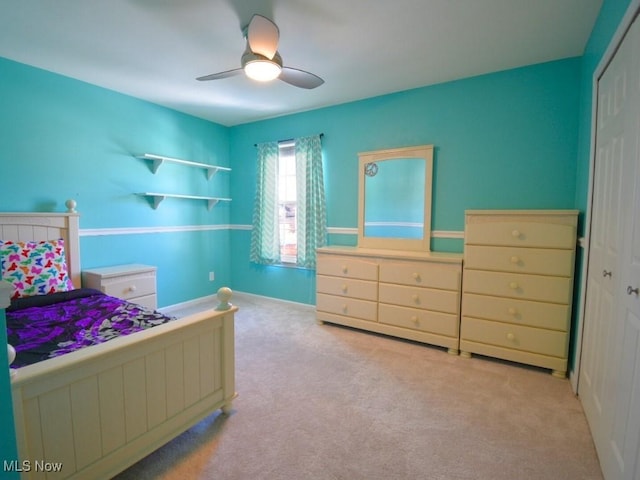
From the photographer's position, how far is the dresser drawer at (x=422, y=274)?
8.89 ft

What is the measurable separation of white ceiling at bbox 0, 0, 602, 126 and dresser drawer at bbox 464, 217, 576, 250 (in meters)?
1.33

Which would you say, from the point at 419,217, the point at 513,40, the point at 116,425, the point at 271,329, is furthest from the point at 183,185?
the point at 513,40

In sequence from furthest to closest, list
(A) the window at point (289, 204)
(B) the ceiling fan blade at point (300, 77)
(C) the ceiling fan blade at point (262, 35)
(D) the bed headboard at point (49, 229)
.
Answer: (A) the window at point (289, 204), (D) the bed headboard at point (49, 229), (B) the ceiling fan blade at point (300, 77), (C) the ceiling fan blade at point (262, 35)

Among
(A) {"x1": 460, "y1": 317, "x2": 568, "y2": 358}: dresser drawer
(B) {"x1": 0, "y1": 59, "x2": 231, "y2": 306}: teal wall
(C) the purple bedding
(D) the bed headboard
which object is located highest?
(B) {"x1": 0, "y1": 59, "x2": 231, "y2": 306}: teal wall

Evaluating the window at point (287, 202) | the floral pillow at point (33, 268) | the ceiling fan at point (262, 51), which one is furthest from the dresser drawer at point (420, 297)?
the floral pillow at point (33, 268)

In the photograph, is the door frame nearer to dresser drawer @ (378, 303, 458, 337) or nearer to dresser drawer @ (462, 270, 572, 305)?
dresser drawer @ (462, 270, 572, 305)

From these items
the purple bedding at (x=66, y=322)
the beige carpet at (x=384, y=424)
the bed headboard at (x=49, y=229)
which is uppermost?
the bed headboard at (x=49, y=229)

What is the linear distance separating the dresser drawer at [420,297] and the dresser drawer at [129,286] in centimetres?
229

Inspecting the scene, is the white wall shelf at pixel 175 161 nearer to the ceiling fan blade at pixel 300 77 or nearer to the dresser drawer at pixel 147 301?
the dresser drawer at pixel 147 301

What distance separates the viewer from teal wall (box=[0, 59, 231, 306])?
2670 mm

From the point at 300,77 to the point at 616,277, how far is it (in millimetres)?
2181

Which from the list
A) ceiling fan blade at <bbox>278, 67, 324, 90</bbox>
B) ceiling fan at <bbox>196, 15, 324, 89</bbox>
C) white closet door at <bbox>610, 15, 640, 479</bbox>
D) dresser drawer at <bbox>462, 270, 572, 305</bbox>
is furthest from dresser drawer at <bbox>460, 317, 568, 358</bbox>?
ceiling fan at <bbox>196, 15, 324, 89</bbox>

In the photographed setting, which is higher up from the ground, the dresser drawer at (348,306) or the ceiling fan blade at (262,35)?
the ceiling fan blade at (262,35)

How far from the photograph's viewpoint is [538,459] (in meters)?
1.57
